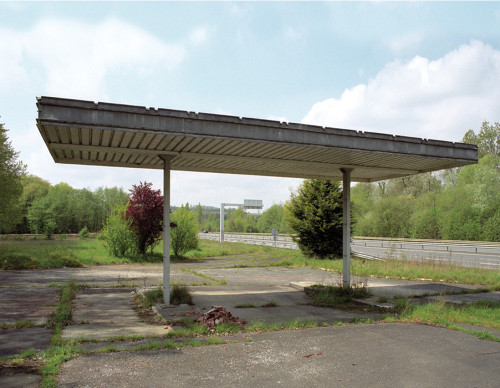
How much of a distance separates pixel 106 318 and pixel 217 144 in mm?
4504

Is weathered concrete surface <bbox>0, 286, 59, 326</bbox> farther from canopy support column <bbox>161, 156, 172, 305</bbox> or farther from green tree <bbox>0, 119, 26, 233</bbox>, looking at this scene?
green tree <bbox>0, 119, 26, 233</bbox>

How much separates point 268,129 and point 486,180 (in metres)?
42.4

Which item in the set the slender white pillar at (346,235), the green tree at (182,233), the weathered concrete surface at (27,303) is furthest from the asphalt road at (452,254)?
the weathered concrete surface at (27,303)

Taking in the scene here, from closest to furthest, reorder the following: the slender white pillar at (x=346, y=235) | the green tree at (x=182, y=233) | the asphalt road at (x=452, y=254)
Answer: the slender white pillar at (x=346, y=235)
the asphalt road at (x=452, y=254)
the green tree at (x=182, y=233)

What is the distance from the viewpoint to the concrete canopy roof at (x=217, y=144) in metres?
7.32

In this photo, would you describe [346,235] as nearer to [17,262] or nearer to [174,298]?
[174,298]

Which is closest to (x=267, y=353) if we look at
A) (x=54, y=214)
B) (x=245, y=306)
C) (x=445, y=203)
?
(x=245, y=306)

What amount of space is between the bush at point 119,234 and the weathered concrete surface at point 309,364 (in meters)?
18.5

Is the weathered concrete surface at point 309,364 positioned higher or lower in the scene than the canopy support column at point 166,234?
lower

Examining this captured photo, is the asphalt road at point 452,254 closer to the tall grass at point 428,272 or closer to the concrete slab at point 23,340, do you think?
the tall grass at point 428,272

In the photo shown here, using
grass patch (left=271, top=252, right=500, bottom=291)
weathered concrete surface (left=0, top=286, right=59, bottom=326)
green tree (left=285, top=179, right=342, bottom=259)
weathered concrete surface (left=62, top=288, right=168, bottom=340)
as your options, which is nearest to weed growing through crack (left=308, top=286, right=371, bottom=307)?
weathered concrete surface (left=62, top=288, right=168, bottom=340)

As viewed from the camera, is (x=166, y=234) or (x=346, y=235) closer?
(x=166, y=234)

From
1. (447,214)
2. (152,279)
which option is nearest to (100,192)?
(447,214)

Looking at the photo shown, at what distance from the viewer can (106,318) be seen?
8.37 meters
